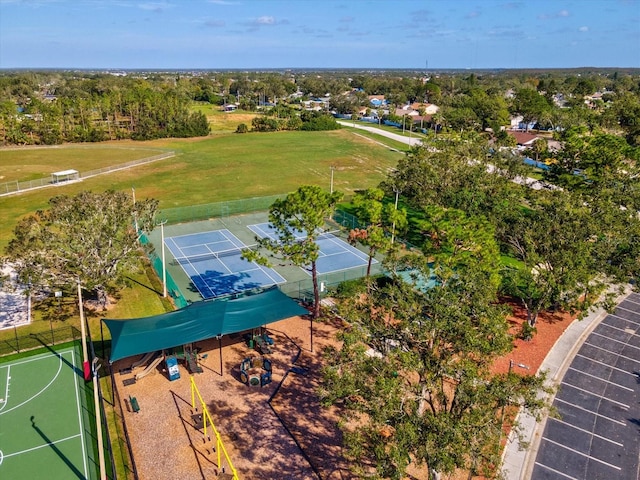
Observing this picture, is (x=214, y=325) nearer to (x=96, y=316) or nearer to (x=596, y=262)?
(x=96, y=316)

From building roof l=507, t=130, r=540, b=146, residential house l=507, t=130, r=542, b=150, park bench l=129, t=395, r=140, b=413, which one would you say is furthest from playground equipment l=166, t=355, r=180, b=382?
building roof l=507, t=130, r=540, b=146

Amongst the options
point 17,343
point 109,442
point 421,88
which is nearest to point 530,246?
point 109,442

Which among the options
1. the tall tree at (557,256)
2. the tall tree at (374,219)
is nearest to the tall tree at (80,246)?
the tall tree at (374,219)

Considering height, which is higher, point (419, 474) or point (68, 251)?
point (68, 251)

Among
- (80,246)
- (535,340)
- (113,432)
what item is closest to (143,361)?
(113,432)

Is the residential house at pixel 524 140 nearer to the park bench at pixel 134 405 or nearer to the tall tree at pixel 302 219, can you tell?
the tall tree at pixel 302 219

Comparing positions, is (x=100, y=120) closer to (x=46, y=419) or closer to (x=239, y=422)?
(x=46, y=419)
